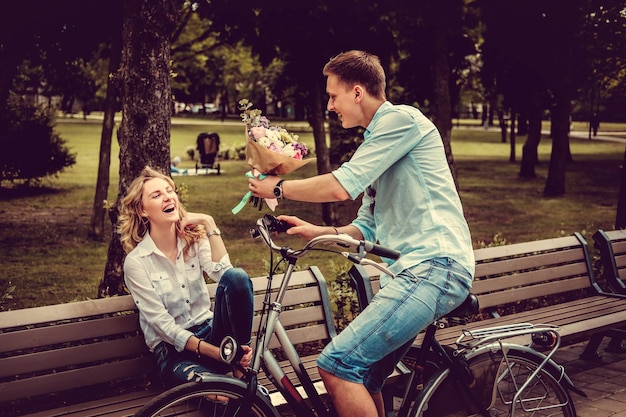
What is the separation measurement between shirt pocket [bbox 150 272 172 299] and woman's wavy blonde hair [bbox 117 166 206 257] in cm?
19

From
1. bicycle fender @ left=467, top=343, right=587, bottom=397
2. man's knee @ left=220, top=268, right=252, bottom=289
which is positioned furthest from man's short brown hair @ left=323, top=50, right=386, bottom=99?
bicycle fender @ left=467, top=343, right=587, bottom=397

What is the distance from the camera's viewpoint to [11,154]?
61.4 ft

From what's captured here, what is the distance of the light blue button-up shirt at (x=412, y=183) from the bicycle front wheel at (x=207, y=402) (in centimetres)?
79

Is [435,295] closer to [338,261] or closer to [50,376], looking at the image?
→ [50,376]

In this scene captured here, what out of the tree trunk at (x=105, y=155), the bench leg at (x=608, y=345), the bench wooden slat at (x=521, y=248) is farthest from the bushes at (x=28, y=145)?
the bench leg at (x=608, y=345)

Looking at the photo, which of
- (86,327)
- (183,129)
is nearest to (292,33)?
(86,327)

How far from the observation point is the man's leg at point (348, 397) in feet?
10.6

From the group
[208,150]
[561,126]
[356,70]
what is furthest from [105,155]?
[208,150]

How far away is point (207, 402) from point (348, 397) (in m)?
0.57

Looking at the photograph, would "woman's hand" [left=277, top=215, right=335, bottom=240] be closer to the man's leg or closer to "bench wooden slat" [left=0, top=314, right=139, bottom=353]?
the man's leg

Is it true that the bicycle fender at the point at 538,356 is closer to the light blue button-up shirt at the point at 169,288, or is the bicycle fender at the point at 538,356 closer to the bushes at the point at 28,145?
the light blue button-up shirt at the point at 169,288

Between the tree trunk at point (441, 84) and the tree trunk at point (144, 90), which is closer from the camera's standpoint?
the tree trunk at point (144, 90)

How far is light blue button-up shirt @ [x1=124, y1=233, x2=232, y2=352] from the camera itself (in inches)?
148

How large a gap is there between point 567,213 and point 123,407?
48.3 feet
